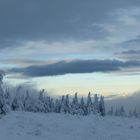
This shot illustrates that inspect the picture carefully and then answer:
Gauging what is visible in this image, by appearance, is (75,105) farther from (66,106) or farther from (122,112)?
(122,112)

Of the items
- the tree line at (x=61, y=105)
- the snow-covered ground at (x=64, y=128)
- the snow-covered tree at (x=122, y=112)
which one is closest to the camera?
the snow-covered ground at (x=64, y=128)

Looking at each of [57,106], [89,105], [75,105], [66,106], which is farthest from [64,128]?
[57,106]

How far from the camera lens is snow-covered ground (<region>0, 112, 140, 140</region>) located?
1515 inches

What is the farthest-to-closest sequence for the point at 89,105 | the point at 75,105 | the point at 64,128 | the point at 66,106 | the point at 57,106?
the point at 57,106 → the point at 89,105 → the point at 75,105 → the point at 66,106 → the point at 64,128

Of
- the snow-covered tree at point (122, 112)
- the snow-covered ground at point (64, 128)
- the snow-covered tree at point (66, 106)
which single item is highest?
the snow-covered tree at point (66, 106)

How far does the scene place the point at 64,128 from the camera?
42500 mm

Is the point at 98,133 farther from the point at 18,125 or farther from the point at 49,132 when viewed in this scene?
the point at 18,125

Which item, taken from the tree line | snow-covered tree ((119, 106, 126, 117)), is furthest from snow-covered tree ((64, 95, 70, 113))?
snow-covered tree ((119, 106, 126, 117))

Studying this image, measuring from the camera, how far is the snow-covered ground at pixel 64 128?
3847 centimetres

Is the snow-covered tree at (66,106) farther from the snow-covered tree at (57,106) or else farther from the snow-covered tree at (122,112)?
the snow-covered tree at (122,112)

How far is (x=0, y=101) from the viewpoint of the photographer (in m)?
43.7

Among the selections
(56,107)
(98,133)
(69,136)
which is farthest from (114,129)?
(56,107)

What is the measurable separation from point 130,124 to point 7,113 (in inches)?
462

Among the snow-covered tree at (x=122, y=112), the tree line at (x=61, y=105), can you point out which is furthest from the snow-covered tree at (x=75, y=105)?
the snow-covered tree at (x=122, y=112)
